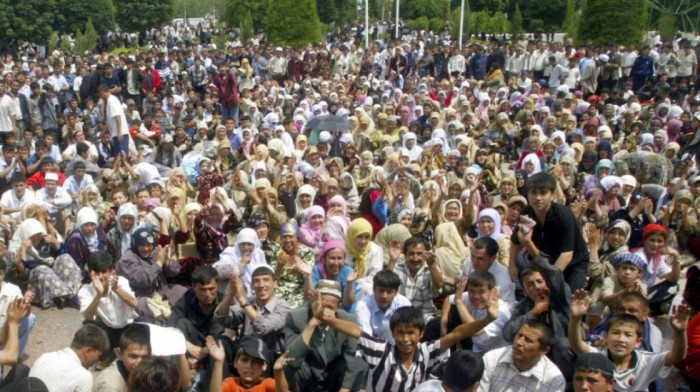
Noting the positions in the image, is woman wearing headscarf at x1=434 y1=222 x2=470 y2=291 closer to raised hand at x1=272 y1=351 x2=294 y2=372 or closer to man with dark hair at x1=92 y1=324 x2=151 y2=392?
raised hand at x1=272 y1=351 x2=294 y2=372

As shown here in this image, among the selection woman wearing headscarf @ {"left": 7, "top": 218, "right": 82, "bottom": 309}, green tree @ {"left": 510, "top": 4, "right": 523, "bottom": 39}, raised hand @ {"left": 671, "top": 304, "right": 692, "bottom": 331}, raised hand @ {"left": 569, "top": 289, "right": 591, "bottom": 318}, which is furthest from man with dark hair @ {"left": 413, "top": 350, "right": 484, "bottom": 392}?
green tree @ {"left": 510, "top": 4, "right": 523, "bottom": 39}

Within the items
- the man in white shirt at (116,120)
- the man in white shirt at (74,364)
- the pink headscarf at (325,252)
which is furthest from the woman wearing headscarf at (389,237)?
the man in white shirt at (116,120)

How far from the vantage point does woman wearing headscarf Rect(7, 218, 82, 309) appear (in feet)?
20.5

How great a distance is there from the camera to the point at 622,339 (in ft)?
12.6

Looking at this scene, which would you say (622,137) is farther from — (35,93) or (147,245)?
(35,93)

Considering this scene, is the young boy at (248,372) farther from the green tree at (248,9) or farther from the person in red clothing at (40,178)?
the green tree at (248,9)

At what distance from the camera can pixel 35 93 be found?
1222 centimetres

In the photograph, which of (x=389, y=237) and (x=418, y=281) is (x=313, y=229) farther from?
(x=418, y=281)

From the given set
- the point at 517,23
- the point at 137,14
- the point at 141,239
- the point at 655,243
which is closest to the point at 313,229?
the point at 141,239

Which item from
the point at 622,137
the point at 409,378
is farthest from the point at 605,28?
the point at 409,378

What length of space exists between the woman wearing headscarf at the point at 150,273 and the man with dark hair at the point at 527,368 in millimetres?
3051

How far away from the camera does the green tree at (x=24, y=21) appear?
1207 inches

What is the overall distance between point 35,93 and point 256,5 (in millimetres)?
33803

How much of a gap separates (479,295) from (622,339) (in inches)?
37.2
